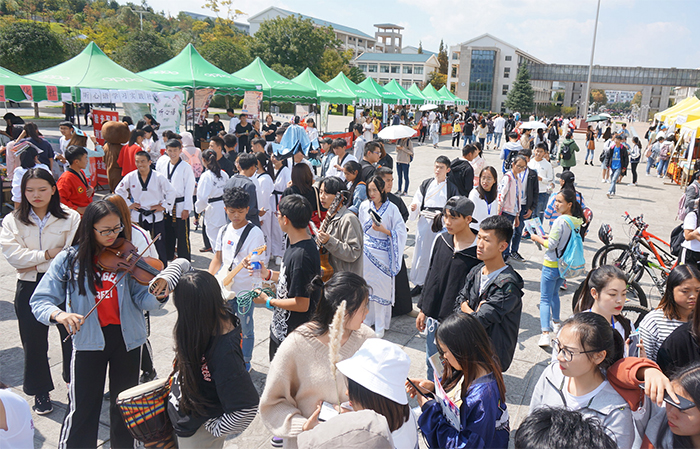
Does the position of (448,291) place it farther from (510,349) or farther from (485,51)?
(485,51)

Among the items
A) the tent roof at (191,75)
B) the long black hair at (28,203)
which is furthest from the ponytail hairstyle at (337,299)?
the tent roof at (191,75)

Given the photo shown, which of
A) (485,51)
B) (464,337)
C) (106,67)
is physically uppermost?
(485,51)

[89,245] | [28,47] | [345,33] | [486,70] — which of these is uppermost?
[345,33]

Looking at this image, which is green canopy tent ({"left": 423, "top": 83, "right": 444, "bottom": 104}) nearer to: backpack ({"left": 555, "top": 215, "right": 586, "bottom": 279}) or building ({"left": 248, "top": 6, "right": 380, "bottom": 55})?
backpack ({"left": 555, "top": 215, "right": 586, "bottom": 279})

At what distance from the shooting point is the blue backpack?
4621mm

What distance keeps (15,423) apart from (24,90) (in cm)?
1053

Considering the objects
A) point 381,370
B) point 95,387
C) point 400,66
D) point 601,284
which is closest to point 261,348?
point 95,387

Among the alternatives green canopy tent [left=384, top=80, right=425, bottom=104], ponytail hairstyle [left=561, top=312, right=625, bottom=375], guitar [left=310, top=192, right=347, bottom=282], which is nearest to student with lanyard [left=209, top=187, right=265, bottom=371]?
guitar [left=310, top=192, right=347, bottom=282]

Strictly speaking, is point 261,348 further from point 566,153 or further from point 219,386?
point 566,153

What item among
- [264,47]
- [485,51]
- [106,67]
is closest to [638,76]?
[485,51]

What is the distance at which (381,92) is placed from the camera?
26.3 meters

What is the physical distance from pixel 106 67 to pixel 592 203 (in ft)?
45.4

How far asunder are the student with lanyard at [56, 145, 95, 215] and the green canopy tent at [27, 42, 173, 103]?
676 centimetres

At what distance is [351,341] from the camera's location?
2332mm
